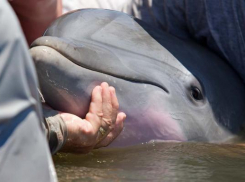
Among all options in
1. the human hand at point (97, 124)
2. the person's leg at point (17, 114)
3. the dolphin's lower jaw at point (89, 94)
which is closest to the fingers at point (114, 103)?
the human hand at point (97, 124)

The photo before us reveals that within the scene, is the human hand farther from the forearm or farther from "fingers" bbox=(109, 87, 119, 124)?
the forearm

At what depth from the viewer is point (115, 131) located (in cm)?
369

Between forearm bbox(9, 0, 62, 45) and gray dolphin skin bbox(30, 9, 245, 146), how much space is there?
0.62m

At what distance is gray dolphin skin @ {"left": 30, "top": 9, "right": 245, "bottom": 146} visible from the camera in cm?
361

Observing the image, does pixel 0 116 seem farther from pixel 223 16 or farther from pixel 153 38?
pixel 223 16

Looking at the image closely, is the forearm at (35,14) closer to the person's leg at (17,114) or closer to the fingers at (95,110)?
the fingers at (95,110)

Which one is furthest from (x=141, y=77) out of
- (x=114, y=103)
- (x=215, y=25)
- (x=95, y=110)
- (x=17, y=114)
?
(x=17, y=114)

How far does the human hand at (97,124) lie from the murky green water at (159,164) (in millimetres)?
73

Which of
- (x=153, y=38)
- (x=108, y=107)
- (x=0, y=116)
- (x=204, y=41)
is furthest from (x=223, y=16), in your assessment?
(x=0, y=116)

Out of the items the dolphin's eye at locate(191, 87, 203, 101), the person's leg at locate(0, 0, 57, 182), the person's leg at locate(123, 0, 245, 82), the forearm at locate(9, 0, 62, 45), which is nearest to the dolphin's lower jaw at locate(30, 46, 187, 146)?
the dolphin's eye at locate(191, 87, 203, 101)

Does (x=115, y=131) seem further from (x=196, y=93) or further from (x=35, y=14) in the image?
(x=35, y=14)

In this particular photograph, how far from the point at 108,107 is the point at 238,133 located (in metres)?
1.11

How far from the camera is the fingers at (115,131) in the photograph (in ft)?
12.0

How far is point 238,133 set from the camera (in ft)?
14.2
